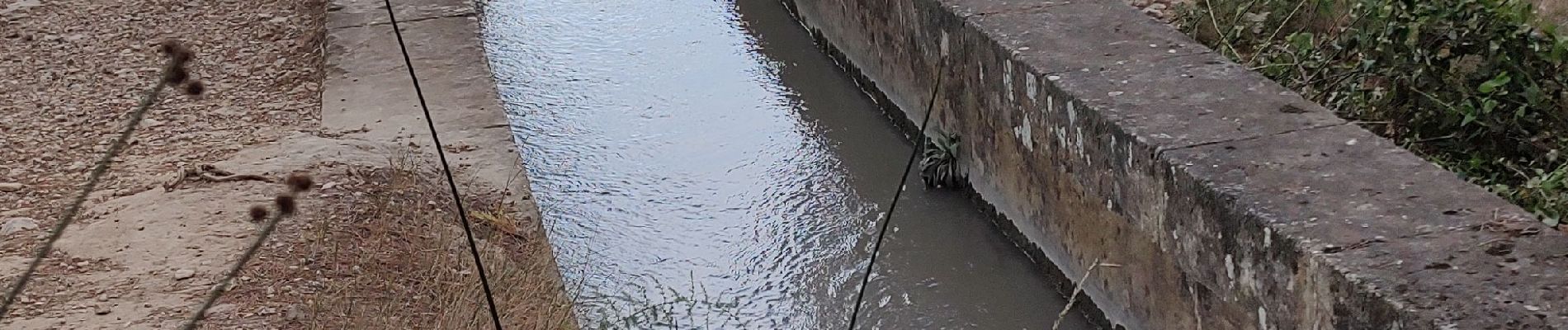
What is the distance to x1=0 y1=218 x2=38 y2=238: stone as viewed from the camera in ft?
12.9

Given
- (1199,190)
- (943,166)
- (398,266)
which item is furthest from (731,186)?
(1199,190)

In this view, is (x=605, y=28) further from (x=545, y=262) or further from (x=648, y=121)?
(x=545, y=262)

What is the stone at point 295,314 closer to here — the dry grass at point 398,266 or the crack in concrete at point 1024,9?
the dry grass at point 398,266

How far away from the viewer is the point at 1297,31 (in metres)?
4.51

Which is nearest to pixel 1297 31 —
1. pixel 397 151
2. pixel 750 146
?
pixel 750 146

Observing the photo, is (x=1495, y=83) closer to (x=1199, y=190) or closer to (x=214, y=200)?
(x=1199, y=190)

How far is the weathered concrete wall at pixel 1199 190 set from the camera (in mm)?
2631

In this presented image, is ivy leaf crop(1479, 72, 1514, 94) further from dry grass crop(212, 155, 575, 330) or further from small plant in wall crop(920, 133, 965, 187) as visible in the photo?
dry grass crop(212, 155, 575, 330)

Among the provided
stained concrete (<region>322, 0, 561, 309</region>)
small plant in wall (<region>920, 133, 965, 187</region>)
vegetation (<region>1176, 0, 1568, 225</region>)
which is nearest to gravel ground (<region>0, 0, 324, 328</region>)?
stained concrete (<region>322, 0, 561, 309</region>)

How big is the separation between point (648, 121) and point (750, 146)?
479mm

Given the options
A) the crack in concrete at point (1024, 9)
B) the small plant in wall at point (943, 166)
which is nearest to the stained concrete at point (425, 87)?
the small plant in wall at point (943, 166)

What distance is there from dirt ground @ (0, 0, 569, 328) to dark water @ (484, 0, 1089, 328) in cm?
51

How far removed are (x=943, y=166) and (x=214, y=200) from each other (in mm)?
2091

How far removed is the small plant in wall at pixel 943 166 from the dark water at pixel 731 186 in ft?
0.13
